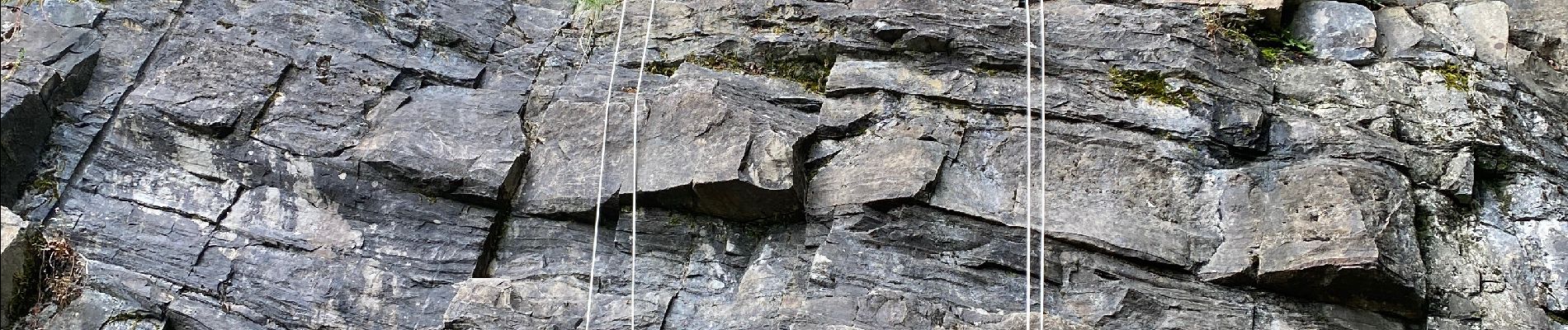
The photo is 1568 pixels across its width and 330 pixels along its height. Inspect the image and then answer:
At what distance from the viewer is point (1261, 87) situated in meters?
5.84

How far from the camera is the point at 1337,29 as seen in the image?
6.13 meters

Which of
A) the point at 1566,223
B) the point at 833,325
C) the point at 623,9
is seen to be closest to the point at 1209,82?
the point at 1566,223

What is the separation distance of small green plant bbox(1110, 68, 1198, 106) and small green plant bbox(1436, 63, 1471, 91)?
140cm

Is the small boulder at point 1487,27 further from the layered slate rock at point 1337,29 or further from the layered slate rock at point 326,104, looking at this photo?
the layered slate rock at point 326,104

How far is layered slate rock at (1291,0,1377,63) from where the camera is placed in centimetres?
601

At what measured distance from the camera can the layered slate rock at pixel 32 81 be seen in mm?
5250

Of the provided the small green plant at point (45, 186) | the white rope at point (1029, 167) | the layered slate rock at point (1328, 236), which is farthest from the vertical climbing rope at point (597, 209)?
the layered slate rock at point (1328, 236)

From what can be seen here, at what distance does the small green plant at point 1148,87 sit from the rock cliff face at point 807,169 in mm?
24

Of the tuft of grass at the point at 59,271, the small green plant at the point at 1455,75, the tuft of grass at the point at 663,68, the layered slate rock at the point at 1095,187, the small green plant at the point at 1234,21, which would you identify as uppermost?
the small green plant at the point at 1234,21

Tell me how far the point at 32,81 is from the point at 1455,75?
23.6ft

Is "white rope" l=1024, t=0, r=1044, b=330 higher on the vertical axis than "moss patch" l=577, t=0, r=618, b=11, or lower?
lower

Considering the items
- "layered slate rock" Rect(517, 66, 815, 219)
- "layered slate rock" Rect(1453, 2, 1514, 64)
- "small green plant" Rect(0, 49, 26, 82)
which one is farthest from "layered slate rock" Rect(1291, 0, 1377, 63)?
"small green plant" Rect(0, 49, 26, 82)

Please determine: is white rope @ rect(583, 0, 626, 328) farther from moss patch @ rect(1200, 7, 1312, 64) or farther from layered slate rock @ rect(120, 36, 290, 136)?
moss patch @ rect(1200, 7, 1312, 64)

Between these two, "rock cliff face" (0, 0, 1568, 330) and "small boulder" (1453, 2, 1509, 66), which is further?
"small boulder" (1453, 2, 1509, 66)
